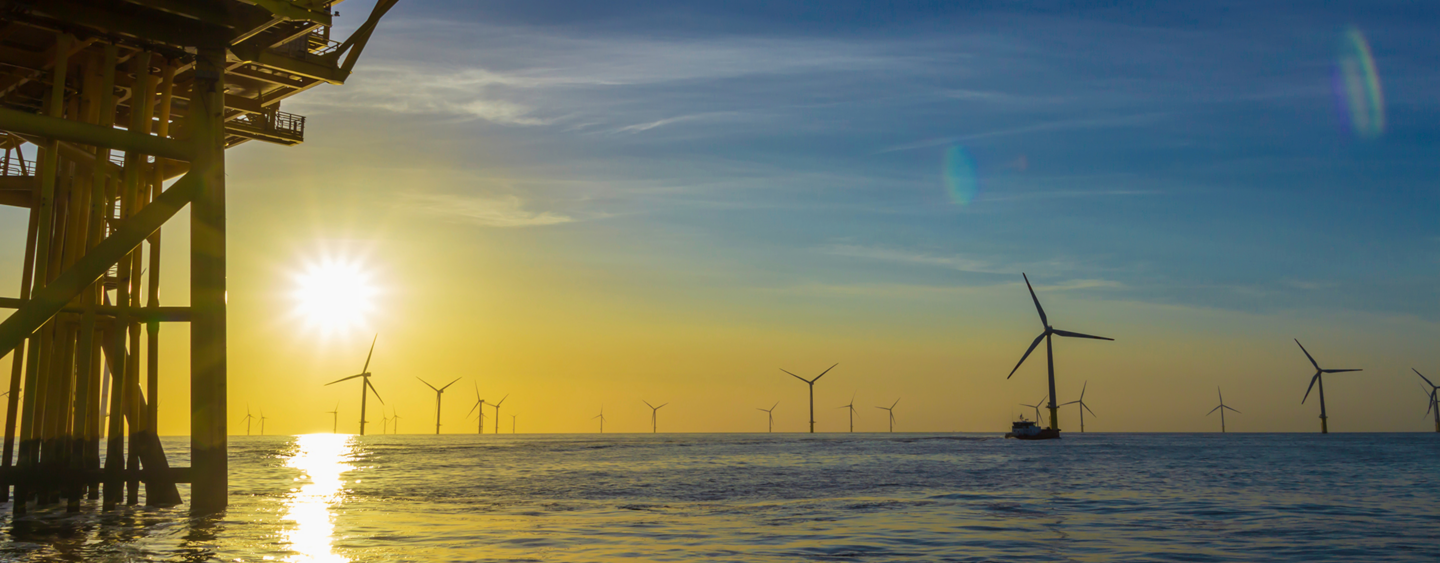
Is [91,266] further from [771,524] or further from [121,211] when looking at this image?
[771,524]

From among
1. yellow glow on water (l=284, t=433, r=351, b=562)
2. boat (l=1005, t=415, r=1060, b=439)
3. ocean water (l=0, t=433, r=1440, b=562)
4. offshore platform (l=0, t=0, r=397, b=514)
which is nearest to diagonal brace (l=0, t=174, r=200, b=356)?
offshore platform (l=0, t=0, r=397, b=514)

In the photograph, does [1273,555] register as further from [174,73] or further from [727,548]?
[174,73]

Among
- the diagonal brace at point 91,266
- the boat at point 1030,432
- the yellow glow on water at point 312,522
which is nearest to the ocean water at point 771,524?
the yellow glow on water at point 312,522

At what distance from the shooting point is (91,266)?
1956cm

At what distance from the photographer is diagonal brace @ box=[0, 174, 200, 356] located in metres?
18.6

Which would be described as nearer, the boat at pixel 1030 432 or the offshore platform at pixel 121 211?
the offshore platform at pixel 121 211

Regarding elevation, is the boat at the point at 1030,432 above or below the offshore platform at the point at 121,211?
below

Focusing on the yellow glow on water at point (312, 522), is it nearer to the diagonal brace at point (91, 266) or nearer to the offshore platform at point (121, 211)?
the offshore platform at point (121, 211)

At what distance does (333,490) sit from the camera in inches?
1633

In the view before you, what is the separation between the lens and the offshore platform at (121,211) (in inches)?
A: 829

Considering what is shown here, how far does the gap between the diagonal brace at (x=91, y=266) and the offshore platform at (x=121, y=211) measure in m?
0.03

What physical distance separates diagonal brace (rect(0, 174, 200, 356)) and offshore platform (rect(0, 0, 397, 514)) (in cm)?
3

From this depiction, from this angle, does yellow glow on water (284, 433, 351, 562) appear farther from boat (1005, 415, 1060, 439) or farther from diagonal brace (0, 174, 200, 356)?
boat (1005, 415, 1060, 439)

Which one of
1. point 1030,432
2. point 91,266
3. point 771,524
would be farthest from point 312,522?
point 1030,432
